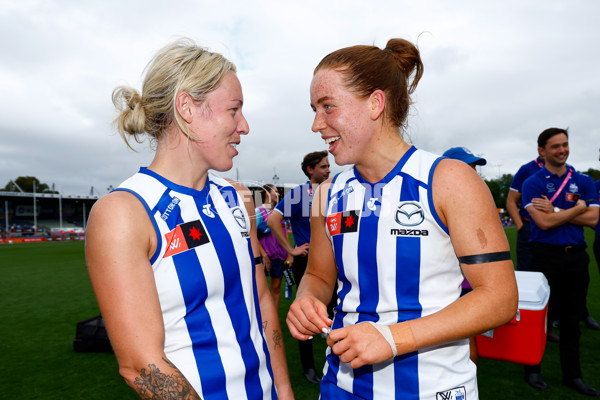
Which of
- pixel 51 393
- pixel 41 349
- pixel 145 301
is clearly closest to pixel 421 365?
pixel 145 301

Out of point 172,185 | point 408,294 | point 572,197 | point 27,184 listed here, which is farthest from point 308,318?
point 27,184

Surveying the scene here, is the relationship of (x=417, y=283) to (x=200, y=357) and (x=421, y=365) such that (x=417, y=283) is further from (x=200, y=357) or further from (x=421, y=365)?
(x=200, y=357)

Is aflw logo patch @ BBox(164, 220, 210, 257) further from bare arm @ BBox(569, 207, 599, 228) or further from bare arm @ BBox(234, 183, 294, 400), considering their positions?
bare arm @ BBox(569, 207, 599, 228)

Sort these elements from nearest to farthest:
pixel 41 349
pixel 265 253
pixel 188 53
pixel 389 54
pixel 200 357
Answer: pixel 200 357 < pixel 188 53 < pixel 389 54 < pixel 41 349 < pixel 265 253

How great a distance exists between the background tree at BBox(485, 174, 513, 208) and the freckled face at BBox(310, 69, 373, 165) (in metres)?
95.6

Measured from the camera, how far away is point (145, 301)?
4.40 ft

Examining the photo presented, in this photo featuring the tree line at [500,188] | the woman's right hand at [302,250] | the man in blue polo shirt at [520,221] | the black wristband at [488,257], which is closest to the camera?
the black wristband at [488,257]

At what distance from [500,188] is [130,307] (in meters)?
120

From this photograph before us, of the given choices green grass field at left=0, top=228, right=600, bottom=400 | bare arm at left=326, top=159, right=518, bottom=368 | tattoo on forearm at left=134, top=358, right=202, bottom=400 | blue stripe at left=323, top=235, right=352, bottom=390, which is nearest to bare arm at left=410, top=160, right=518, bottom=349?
bare arm at left=326, top=159, right=518, bottom=368

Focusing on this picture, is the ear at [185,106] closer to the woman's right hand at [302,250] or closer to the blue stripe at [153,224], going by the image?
the blue stripe at [153,224]

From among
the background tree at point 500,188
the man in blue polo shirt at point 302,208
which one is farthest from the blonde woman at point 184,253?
the background tree at point 500,188

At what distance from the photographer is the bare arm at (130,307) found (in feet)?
4.27

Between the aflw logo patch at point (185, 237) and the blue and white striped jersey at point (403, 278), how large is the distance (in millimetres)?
683

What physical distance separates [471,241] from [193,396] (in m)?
1.19
